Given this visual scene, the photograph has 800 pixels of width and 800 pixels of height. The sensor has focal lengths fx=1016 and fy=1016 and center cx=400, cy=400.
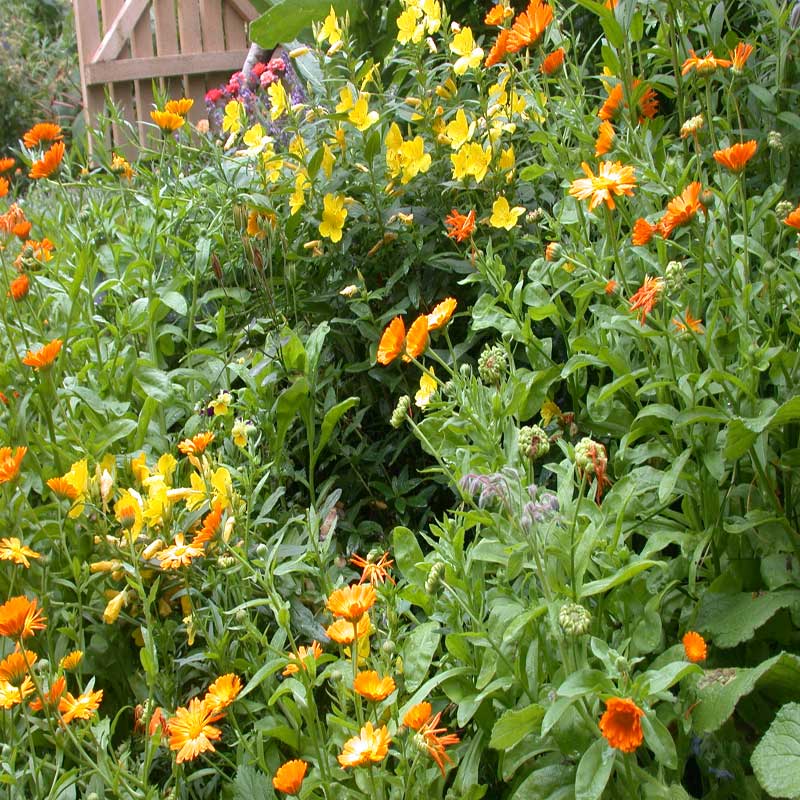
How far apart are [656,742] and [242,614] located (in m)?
0.59

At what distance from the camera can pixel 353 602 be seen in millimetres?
1241

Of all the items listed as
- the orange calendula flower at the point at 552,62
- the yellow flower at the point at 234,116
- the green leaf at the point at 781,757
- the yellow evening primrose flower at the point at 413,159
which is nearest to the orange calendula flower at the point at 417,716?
the green leaf at the point at 781,757

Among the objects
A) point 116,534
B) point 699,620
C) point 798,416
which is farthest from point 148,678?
point 798,416

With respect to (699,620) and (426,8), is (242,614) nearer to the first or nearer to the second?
(699,620)

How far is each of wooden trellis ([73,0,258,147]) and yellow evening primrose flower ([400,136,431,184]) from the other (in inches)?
167

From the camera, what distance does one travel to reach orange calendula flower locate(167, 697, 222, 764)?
4.23ft

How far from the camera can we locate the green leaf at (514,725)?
47.4 inches

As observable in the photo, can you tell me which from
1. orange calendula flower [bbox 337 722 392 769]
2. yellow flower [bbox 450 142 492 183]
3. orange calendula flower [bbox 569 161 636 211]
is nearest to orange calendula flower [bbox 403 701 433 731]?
orange calendula flower [bbox 337 722 392 769]

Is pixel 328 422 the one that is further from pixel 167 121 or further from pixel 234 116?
pixel 234 116

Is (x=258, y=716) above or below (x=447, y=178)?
below

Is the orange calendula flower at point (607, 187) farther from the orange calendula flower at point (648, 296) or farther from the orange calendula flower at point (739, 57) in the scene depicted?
the orange calendula flower at point (739, 57)

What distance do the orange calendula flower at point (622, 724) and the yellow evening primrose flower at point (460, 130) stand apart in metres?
1.42

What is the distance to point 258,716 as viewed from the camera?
162 centimetres

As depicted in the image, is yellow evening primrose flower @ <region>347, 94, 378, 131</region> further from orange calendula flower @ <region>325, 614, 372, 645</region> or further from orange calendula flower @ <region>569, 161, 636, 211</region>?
orange calendula flower @ <region>325, 614, 372, 645</region>
